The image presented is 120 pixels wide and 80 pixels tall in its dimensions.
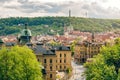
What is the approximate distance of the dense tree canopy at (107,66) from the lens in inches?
2822

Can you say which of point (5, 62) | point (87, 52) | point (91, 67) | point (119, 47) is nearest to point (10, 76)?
point (5, 62)

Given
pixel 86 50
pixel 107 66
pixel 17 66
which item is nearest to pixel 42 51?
pixel 17 66

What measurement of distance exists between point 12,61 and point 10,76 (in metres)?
3.16

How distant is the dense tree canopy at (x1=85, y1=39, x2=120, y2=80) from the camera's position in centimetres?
7169

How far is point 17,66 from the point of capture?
7288 centimetres

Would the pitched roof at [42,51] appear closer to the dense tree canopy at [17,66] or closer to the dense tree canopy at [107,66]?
the dense tree canopy at [17,66]

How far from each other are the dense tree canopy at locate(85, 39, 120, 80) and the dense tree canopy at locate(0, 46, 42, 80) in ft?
28.7

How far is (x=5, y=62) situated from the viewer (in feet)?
239

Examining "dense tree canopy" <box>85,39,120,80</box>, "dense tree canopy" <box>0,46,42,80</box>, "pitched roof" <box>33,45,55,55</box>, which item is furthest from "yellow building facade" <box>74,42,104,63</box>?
"dense tree canopy" <box>0,46,42,80</box>

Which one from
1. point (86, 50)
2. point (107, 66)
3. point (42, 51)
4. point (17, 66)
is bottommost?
point (86, 50)

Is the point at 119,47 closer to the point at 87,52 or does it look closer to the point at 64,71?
the point at 64,71

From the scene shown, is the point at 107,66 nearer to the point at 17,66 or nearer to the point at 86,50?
the point at 17,66

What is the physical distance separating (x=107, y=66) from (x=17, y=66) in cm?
1441

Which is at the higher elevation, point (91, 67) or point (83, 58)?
point (91, 67)
